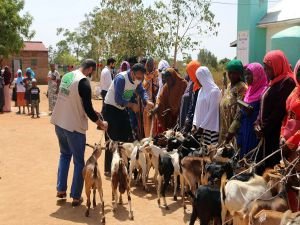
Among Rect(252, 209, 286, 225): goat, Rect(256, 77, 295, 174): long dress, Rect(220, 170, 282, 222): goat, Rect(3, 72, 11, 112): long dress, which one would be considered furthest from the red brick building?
Rect(252, 209, 286, 225): goat

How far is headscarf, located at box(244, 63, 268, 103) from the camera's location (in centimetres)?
488

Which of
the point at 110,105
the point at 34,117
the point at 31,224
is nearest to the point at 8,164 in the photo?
the point at 110,105

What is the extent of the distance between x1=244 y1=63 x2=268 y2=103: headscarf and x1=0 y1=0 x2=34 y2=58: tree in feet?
79.3

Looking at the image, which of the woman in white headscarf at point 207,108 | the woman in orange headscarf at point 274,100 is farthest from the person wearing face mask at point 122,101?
the woman in orange headscarf at point 274,100

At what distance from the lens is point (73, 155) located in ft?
18.4

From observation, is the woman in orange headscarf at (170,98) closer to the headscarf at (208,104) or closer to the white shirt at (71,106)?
the headscarf at (208,104)

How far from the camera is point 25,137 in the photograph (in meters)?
11.5

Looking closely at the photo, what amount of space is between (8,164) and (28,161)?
0.43 meters

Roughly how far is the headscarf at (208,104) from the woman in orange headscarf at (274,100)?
3.86 feet

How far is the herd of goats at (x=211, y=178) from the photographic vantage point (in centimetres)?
352

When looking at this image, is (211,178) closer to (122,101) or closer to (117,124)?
(122,101)

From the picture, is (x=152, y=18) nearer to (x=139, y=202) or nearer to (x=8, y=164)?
(x=8, y=164)

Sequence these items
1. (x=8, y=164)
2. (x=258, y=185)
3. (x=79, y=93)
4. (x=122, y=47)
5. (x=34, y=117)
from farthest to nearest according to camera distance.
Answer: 1. (x=122, y=47)
2. (x=34, y=117)
3. (x=8, y=164)
4. (x=79, y=93)
5. (x=258, y=185)

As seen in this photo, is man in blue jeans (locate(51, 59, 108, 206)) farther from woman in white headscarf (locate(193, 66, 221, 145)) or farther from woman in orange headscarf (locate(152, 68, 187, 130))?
→ woman in orange headscarf (locate(152, 68, 187, 130))
